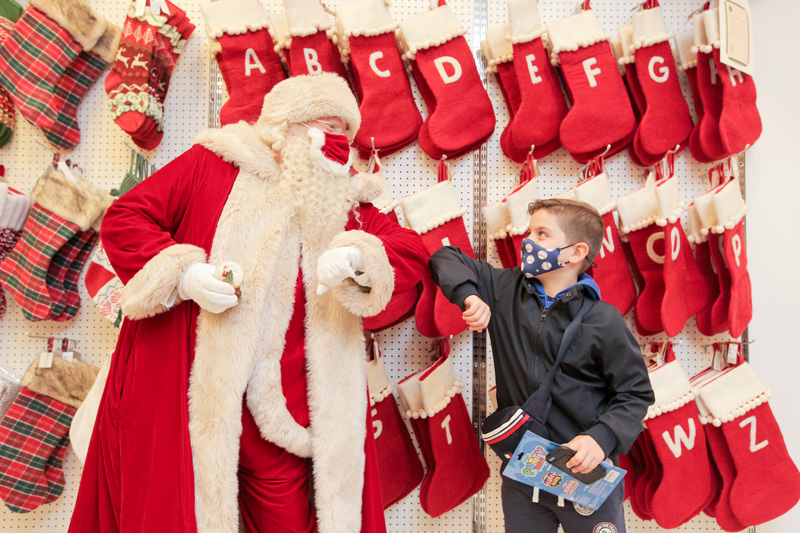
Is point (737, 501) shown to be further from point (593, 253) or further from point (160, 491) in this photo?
point (160, 491)

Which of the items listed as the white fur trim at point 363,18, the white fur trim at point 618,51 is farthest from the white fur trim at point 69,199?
the white fur trim at point 618,51

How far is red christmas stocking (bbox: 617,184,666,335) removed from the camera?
7.46ft

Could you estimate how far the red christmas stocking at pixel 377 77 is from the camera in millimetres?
2256

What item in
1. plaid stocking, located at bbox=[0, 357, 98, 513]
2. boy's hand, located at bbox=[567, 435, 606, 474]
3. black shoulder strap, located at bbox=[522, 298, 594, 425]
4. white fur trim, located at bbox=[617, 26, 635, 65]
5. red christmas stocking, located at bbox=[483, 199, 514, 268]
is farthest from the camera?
white fur trim, located at bbox=[617, 26, 635, 65]

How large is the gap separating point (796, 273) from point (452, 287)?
175cm

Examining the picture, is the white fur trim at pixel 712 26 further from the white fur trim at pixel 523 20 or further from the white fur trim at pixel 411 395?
the white fur trim at pixel 411 395

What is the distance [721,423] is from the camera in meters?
2.22

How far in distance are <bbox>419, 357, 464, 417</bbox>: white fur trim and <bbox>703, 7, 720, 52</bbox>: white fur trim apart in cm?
165

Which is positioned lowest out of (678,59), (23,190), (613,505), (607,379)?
(613,505)

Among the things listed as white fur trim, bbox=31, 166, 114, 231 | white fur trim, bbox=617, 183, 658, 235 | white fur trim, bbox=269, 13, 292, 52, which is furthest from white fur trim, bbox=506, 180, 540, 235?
white fur trim, bbox=31, 166, 114, 231

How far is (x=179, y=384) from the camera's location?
1.47m

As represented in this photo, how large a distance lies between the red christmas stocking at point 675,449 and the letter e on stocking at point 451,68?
1396 mm

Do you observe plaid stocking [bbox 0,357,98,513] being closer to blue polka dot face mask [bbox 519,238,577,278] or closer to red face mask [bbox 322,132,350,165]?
red face mask [bbox 322,132,350,165]

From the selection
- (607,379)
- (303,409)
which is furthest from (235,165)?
(607,379)
